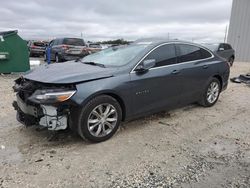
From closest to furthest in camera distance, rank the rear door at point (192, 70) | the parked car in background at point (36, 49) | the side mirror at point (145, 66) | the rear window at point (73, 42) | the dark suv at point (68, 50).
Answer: the side mirror at point (145, 66), the rear door at point (192, 70), the dark suv at point (68, 50), the rear window at point (73, 42), the parked car in background at point (36, 49)

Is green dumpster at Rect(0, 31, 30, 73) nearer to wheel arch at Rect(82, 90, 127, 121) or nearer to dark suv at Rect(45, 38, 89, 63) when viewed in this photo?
dark suv at Rect(45, 38, 89, 63)

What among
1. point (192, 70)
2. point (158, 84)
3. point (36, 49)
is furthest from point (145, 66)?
point (36, 49)

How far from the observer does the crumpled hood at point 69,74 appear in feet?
12.5

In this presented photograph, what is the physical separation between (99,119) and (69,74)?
30.7 inches

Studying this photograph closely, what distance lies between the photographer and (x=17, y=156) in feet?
12.0

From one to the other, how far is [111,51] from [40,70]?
1.47 meters

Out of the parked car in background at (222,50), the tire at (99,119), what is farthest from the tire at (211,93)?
the parked car in background at (222,50)

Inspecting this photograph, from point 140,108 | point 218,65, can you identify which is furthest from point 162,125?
point 218,65

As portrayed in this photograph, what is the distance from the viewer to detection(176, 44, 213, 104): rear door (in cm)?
527

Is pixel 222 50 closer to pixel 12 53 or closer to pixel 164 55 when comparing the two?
pixel 12 53

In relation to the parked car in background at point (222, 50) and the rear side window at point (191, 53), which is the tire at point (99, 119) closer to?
the rear side window at point (191, 53)

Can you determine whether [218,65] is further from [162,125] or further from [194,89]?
[162,125]

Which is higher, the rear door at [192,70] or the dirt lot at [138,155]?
the rear door at [192,70]

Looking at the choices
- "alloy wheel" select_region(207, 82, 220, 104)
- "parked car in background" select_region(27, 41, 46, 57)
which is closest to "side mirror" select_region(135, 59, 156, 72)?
"alloy wheel" select_region(207, 82, 220, 104)
